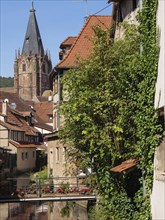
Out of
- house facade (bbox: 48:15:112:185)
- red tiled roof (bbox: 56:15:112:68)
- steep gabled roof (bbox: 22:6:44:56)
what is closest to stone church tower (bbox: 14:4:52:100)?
steep gabled roof (bbox: 22:6:44:56)

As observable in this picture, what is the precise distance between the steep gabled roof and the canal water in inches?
4196

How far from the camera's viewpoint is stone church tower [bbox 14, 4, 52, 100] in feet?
458

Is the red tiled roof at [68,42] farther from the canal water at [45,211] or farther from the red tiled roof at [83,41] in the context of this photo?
the canal water at [45,211]

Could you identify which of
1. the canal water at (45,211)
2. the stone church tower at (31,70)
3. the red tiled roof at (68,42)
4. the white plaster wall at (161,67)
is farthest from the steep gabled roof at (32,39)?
the white plaster wall at (161,67)

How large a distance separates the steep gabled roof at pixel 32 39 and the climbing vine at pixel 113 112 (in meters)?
118

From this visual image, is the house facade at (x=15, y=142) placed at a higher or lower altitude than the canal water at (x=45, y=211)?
higher

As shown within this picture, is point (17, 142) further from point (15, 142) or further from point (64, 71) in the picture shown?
point (64, 71)

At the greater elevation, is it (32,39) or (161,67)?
(32,39)

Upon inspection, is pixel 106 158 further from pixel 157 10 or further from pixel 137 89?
pixel 157 10

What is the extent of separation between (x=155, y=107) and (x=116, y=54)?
3.94 m

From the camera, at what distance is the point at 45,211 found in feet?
86.8

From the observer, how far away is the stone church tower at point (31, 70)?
140 meters

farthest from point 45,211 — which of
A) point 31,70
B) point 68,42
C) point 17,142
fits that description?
point 31,70

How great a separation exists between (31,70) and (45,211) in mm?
120686
